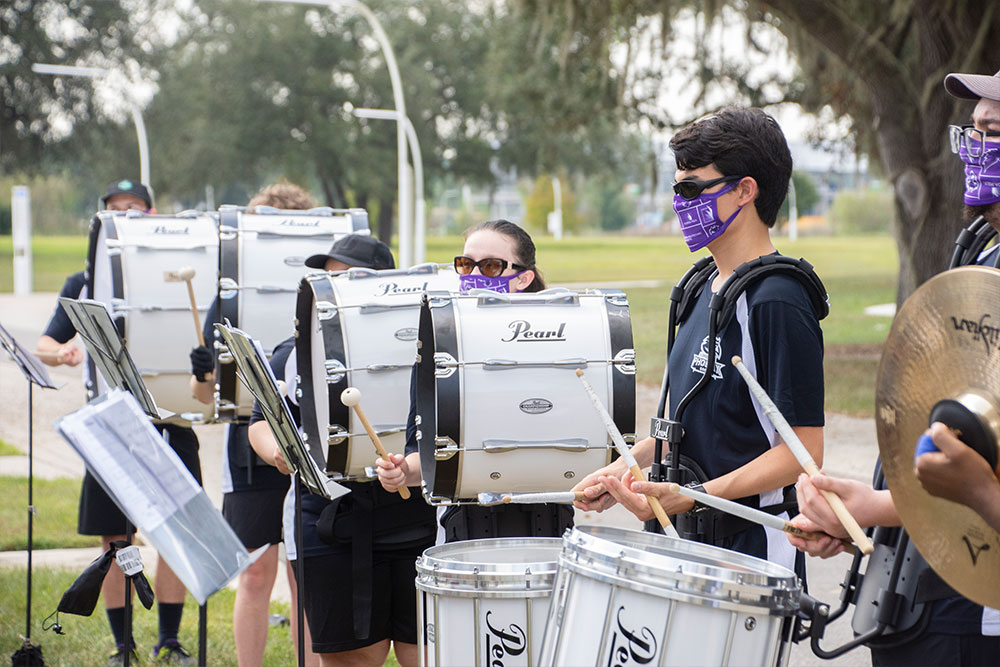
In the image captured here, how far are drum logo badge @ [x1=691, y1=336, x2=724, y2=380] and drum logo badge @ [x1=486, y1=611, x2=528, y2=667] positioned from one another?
30.0 inches

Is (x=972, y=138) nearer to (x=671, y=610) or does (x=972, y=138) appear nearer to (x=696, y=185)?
(x=696, y=185)

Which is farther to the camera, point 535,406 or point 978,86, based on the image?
point 535,406

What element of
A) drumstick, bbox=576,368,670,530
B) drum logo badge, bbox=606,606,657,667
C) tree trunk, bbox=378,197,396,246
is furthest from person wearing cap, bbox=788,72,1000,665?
tree trunk, bbox=378,197,396,246

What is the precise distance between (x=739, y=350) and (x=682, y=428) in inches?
9.6

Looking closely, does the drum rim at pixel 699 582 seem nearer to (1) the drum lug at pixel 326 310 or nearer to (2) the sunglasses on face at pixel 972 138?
(2) the sunglasses on face at pixel 972 138

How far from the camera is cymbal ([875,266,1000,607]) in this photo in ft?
5.98

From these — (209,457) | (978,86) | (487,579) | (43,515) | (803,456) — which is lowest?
(209,457)

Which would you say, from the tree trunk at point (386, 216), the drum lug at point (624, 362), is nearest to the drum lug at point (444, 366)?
the drum lug at point (624, 362)

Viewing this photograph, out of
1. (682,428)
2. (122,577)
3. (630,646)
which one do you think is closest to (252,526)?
(122,577)

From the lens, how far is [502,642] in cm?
286

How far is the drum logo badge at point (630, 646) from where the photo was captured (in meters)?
2.26

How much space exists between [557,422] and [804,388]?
2.91ft

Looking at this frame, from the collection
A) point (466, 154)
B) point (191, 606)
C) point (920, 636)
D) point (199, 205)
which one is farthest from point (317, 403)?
point (199, 205)

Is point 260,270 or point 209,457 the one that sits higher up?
point 260,270
